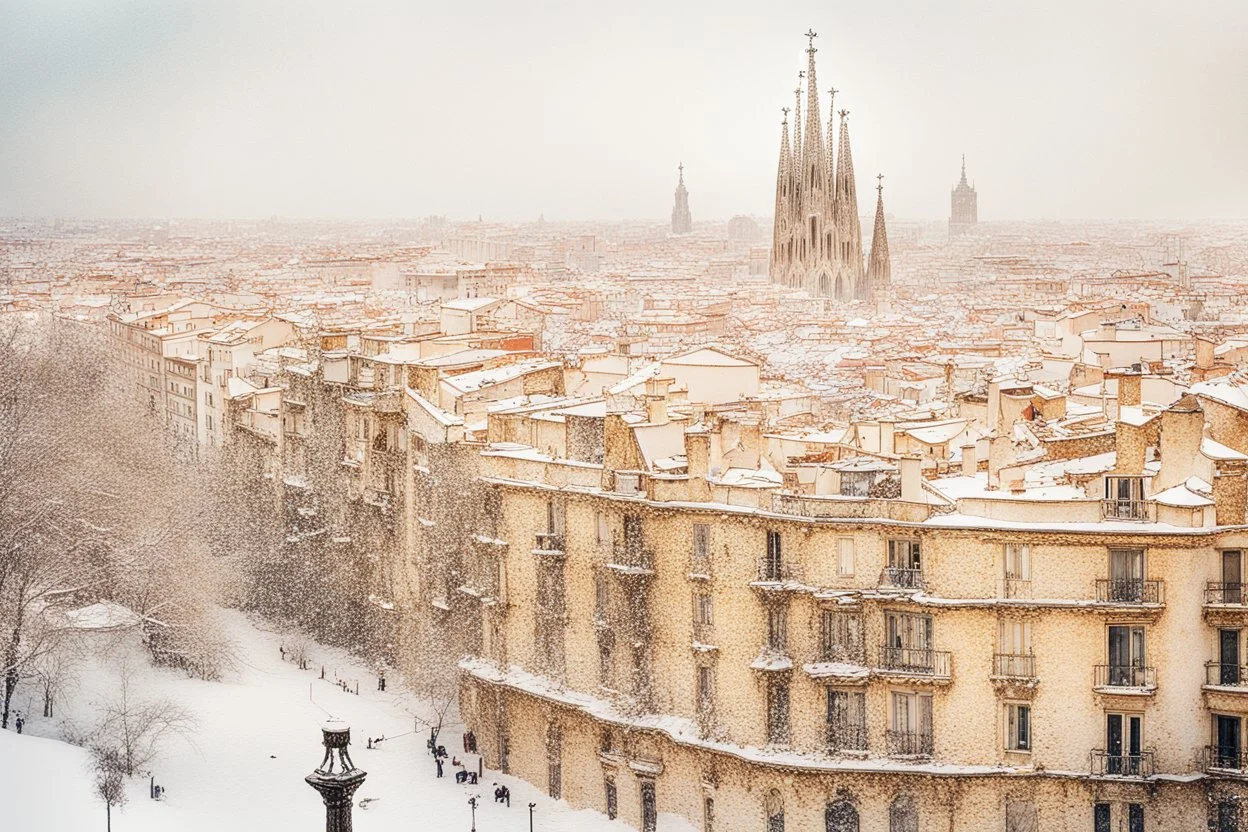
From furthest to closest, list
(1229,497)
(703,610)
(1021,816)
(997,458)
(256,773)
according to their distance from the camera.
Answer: (256,773)
(703,610)
(997,458)
(1021,816)
(1229,497)

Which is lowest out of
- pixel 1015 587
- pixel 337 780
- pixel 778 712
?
pixel 778 712

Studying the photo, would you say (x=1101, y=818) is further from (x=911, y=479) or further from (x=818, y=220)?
(x=818, y=220)

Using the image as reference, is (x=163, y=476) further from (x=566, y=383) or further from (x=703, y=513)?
(x=703, y=513)

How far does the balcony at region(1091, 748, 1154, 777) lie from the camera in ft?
62.0

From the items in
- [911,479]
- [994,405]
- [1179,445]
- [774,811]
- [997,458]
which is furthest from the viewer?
[994,405]

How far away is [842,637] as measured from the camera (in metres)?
20.2

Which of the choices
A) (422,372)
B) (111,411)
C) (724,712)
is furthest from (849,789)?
(111,411)

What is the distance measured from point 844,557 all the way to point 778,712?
2226 mm

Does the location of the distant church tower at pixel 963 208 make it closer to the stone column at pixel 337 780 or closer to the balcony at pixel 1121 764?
the balcony at pixel 1121 764

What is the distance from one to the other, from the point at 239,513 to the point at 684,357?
1060cm

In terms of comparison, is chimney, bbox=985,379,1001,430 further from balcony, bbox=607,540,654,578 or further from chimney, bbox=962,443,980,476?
balcony, bbox=607,540,654,578

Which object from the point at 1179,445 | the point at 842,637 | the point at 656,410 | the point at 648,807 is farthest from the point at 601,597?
the point at 1179,445

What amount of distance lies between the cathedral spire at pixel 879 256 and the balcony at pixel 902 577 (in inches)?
1440

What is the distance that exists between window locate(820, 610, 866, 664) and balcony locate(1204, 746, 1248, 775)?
13.4 ft
